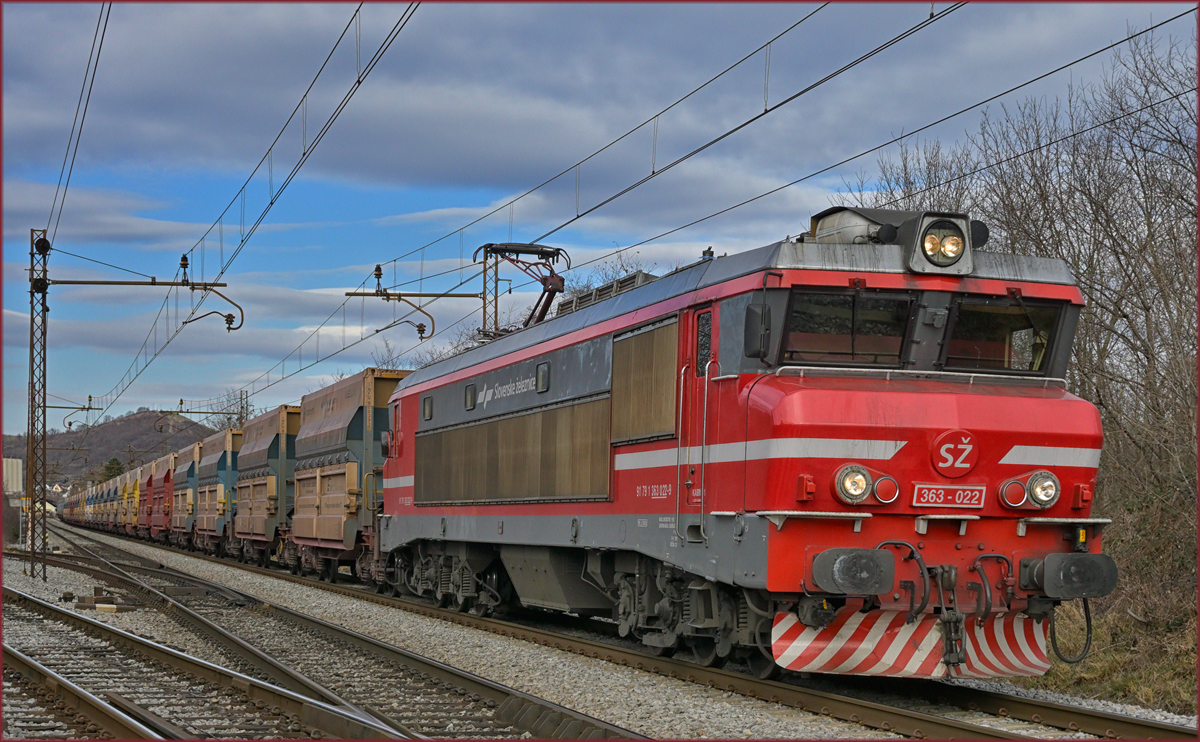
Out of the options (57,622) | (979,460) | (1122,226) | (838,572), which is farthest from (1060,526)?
(57,622)

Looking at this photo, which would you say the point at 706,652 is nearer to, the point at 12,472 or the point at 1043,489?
the point at 1043,489

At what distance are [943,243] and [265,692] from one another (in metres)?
7.20

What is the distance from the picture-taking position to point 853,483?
9883 mm

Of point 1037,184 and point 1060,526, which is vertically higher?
point 1037,184

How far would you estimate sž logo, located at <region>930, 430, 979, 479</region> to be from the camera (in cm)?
1005

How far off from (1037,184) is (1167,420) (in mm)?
8501

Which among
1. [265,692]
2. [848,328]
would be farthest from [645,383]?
[265,692]

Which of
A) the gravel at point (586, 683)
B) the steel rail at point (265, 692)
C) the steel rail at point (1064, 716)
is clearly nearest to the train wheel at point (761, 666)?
the gravel at point (586, 683)

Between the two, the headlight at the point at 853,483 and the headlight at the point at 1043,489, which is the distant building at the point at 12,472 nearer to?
the headlight at the point at 853,483

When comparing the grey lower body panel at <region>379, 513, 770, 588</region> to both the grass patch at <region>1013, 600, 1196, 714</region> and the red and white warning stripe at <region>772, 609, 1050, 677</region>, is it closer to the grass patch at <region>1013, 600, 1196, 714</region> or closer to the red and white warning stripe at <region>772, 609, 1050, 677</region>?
the red and white warning stripe at <region>772, 609, 1050, 677</region>

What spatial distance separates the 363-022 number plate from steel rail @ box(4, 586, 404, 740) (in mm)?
4624

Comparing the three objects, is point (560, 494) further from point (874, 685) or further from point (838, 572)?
point (838, 572)

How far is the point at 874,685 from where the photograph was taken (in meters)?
11.6

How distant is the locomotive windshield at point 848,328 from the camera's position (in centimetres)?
1045
